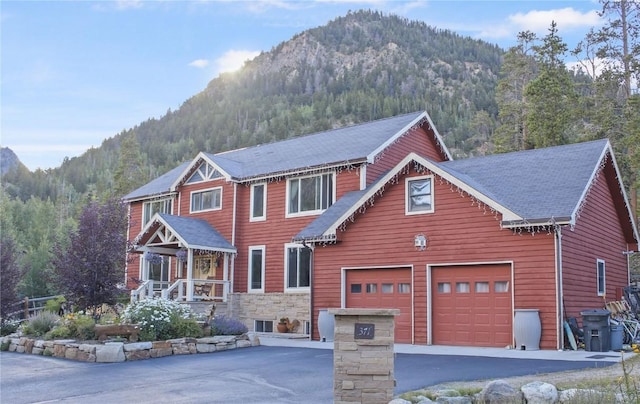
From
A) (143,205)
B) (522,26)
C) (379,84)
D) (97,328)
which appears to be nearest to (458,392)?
(97,328)

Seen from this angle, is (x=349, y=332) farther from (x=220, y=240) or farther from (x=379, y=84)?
(x=379, y=84)

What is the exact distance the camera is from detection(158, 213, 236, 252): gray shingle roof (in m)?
24.2

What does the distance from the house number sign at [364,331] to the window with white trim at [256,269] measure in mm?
16993

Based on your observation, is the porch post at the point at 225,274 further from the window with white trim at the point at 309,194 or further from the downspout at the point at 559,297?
the downspout at the point at 559,297

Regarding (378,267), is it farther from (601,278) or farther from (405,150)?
(405,150)

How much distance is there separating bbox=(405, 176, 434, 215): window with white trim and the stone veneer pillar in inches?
410

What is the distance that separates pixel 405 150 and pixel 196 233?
8.68 meters

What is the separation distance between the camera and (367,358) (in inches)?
308

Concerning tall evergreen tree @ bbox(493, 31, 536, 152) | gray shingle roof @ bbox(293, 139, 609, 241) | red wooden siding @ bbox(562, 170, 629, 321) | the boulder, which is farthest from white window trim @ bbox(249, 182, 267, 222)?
tall evergreen tree @ bbox(493, 31, 536, 152)

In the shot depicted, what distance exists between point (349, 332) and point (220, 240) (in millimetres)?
17975

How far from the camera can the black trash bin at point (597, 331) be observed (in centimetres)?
1492

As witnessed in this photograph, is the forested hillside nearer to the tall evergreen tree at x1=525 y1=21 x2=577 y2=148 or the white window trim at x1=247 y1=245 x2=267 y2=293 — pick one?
the tall evergreen tree at x1=525 y1=21 x2=577 y2=148

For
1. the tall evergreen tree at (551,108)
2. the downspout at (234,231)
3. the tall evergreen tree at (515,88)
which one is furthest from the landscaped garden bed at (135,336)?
the tall evergreen tree at (515,88)

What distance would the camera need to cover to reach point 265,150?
94.2 feet
